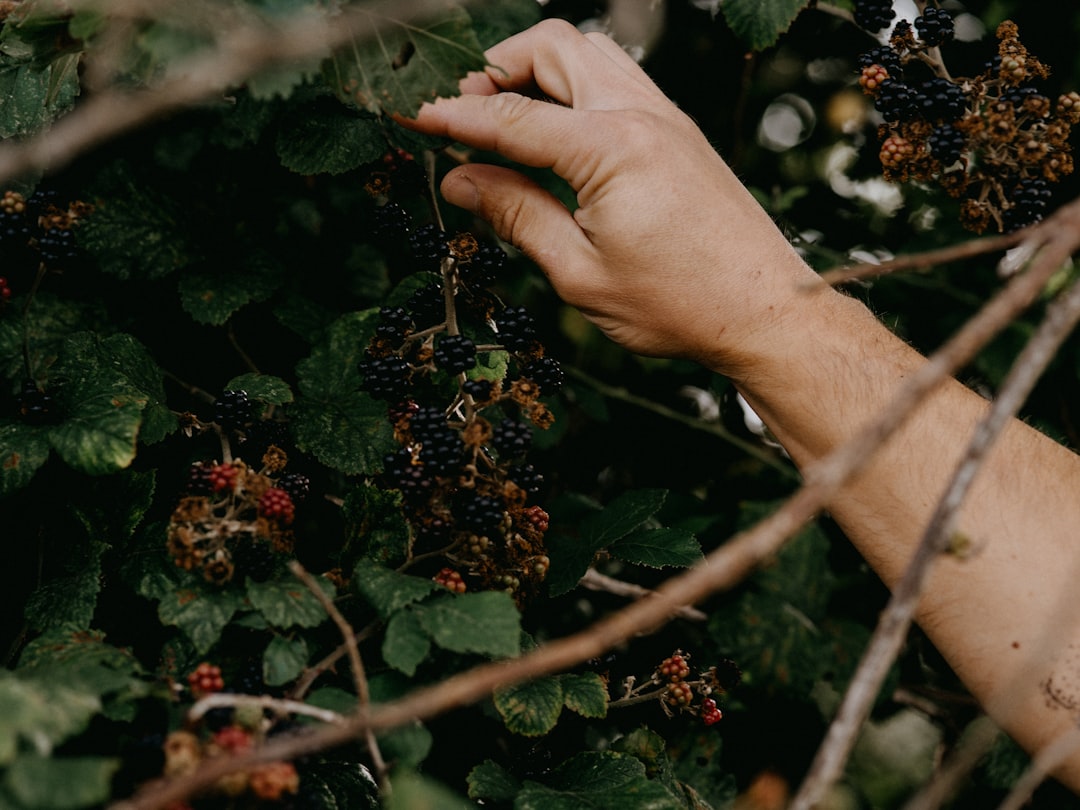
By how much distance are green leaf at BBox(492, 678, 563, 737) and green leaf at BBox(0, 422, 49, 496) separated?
834mm

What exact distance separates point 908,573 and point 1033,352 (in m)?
0.24

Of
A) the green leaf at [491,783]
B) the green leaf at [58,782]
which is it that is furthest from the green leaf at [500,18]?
the green leaf at [58,782]

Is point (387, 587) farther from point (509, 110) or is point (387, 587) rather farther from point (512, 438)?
point (509, 110)

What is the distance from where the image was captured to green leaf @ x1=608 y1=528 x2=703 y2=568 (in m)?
1.57

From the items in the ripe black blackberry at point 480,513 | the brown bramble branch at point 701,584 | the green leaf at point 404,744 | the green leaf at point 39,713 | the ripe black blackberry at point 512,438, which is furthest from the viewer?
the ripe black blackberry at point 512,438

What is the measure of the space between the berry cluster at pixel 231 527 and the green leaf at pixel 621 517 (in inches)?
24.7

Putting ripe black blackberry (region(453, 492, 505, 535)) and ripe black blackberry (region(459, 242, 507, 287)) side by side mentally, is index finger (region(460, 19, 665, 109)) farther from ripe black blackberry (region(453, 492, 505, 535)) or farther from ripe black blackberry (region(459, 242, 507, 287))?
ripe black blackberry (region(453, 492, 505, 535))

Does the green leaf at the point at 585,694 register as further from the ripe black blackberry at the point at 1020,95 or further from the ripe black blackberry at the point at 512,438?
the ripe black blackberry at the point at 1020,95

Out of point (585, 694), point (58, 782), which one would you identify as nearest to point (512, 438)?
point (585, 694)

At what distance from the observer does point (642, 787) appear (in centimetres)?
127

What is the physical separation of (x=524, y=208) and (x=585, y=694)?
0.97 metres

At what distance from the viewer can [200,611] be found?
1217 mm

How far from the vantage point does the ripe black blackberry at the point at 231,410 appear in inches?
57.9

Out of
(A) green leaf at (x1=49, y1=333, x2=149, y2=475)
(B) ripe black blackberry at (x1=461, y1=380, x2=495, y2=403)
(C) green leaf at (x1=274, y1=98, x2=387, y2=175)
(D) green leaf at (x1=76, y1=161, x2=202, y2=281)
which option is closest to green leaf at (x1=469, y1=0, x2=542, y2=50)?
(C) green leaf at (x1=274, y1=98, x2=387, y2=175)
